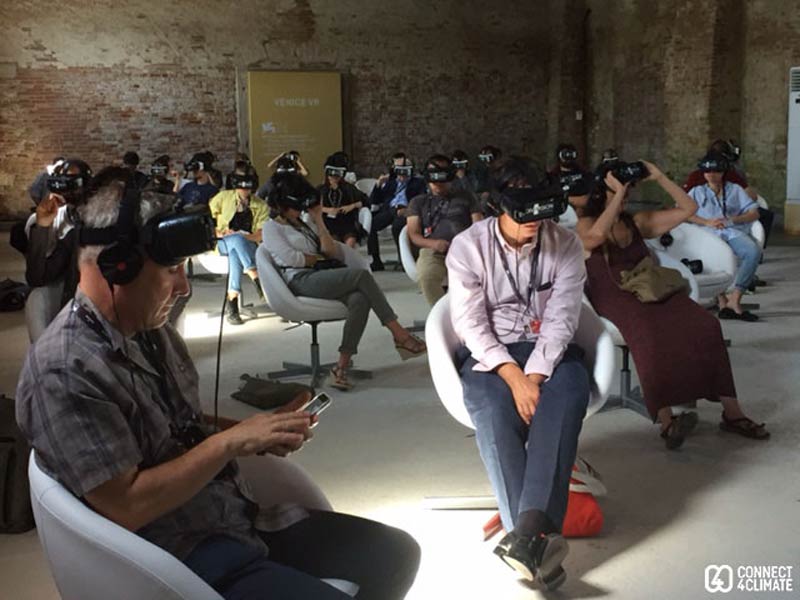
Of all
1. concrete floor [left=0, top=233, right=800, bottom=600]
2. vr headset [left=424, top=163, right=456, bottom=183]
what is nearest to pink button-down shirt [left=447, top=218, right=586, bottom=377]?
concrete floor [left=0, top=233, right=800, bottom=600]

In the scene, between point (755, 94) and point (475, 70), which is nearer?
point (755, 94)

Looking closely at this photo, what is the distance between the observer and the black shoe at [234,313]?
7.53 m

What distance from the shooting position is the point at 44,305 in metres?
4.83

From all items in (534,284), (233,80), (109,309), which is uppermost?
(233,80)

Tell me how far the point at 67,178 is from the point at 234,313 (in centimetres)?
268

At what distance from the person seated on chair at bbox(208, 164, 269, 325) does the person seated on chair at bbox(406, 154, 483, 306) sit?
1357 millimetres

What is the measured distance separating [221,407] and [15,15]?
11.3 m

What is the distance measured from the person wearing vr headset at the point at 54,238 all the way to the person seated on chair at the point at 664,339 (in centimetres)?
256

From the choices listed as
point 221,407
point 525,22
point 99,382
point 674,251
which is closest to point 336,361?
point 221,407

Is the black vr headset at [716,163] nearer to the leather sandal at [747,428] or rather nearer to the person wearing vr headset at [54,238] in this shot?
the leather sandal at [747,428]

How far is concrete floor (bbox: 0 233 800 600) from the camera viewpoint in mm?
3182

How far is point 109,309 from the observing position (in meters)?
1.91

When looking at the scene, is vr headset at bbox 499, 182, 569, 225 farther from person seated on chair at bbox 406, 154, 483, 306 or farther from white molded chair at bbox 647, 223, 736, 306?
person seated on chair at bbox 406, 154, 483, 306

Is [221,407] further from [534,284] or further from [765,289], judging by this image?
[765,289]
